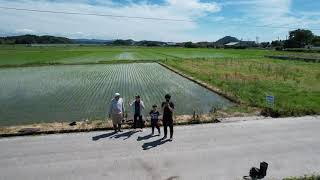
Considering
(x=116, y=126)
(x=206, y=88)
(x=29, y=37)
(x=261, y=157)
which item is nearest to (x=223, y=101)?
(x=206, y=88)

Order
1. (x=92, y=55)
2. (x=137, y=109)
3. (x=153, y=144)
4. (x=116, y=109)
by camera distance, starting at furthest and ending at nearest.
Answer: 1. (x=92, y=55)
2. (x=137, y=109)
3. (x=116, y=109)
4. (x=153, y=144)

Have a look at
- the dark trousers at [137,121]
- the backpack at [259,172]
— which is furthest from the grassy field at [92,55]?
the backpack at [259,172]

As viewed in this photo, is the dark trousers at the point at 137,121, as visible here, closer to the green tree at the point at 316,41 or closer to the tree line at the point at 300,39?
the tree line at the point at 300,39

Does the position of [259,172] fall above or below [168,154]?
above

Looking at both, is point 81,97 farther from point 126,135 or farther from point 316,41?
point 316,41

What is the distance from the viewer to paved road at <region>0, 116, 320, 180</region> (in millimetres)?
8289

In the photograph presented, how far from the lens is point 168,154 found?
9.51m

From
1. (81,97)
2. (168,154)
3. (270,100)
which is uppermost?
(270,100)

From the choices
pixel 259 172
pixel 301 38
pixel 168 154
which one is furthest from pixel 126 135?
pixel 301 38

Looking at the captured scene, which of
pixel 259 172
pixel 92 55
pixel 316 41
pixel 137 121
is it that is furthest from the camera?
pixel 316 41

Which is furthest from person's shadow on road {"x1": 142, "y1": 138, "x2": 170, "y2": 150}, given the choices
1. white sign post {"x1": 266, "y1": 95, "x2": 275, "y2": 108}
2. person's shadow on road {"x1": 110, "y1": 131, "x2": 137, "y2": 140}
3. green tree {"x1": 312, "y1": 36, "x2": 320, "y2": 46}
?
green tree {"x1": 312, "y1": 36, "x2": 320, "y2": 46}

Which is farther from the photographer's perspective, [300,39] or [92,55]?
[300,39]

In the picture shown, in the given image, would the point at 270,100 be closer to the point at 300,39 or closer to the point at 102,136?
the point at 102,136

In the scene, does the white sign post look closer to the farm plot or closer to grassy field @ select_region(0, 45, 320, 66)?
the farm plot
